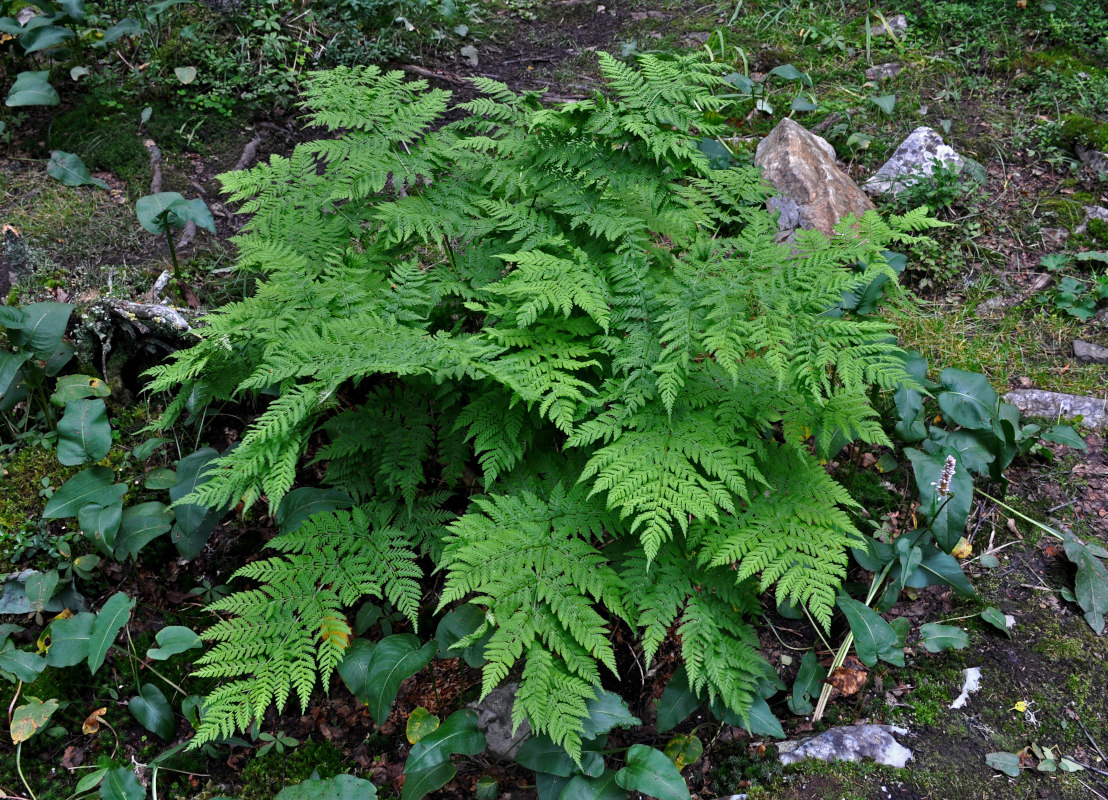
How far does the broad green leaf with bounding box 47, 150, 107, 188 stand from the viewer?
4.42m

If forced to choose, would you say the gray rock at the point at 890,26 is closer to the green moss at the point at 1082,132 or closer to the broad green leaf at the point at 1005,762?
the green moss at the point at 1082,132

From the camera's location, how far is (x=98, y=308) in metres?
3.58

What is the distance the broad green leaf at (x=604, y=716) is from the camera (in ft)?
8.32

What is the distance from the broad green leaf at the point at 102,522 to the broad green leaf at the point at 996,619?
3.67m

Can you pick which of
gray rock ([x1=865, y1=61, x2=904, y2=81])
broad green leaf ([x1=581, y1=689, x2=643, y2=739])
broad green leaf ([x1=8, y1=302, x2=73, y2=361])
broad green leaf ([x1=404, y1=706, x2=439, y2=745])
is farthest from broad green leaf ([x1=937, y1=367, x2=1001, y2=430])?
broad green leaf ([x1=8, y1=302, x2=73, y2=361])

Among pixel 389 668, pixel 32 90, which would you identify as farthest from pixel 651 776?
pixel 32 90

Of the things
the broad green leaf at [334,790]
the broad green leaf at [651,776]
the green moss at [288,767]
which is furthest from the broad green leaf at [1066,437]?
the green moss at [288,767]

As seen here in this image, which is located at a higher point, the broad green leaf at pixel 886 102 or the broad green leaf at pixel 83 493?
the broad green leaf at pixel 886 102

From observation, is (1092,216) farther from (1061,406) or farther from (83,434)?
(83,434)

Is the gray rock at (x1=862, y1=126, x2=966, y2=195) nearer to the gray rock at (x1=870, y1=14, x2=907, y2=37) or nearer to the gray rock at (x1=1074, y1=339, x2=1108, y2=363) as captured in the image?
the gray rock at (x1=1074, y1=339, x2=1108, y2=363)

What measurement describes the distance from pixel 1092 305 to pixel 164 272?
5320 mm

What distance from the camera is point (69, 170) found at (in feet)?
14.6

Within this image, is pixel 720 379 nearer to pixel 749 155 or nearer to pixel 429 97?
pixel 429 97

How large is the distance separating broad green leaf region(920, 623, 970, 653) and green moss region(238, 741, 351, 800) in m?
2.41
